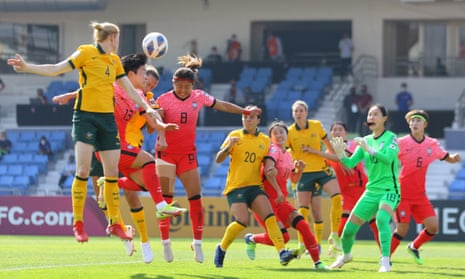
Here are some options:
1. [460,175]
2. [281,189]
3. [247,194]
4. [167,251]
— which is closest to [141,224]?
[167,251]

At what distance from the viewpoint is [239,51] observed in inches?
1577

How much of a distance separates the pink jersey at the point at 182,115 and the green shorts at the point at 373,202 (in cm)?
246

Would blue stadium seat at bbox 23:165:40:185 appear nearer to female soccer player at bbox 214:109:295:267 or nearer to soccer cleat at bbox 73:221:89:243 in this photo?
female soccer player at bbox 214:109:295:267

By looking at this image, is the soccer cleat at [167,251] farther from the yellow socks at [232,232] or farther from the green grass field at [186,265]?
the yellow socks at [232,232]

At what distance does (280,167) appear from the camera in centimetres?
1652

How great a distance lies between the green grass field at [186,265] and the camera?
45.3 feet

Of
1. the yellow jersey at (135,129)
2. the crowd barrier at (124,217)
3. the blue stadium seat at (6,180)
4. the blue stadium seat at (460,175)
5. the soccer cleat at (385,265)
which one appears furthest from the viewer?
the blue stadium seat at (6,180)

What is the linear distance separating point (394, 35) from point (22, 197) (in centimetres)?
1651

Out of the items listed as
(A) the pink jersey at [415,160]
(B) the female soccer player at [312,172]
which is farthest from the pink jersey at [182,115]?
(A) the pink jersey at [415,160]

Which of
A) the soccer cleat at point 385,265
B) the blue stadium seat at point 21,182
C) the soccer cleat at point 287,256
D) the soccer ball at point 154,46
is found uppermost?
the soccer ball at point 154,46

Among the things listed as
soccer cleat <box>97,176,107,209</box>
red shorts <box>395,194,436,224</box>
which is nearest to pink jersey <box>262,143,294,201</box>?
red shorts <box>395,194,436,224</box>

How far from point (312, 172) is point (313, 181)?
15 centimetres

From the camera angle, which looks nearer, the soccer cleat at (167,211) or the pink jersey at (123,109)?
the soccer cleat at (167,211)

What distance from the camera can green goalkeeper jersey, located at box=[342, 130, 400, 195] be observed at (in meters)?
14.9
